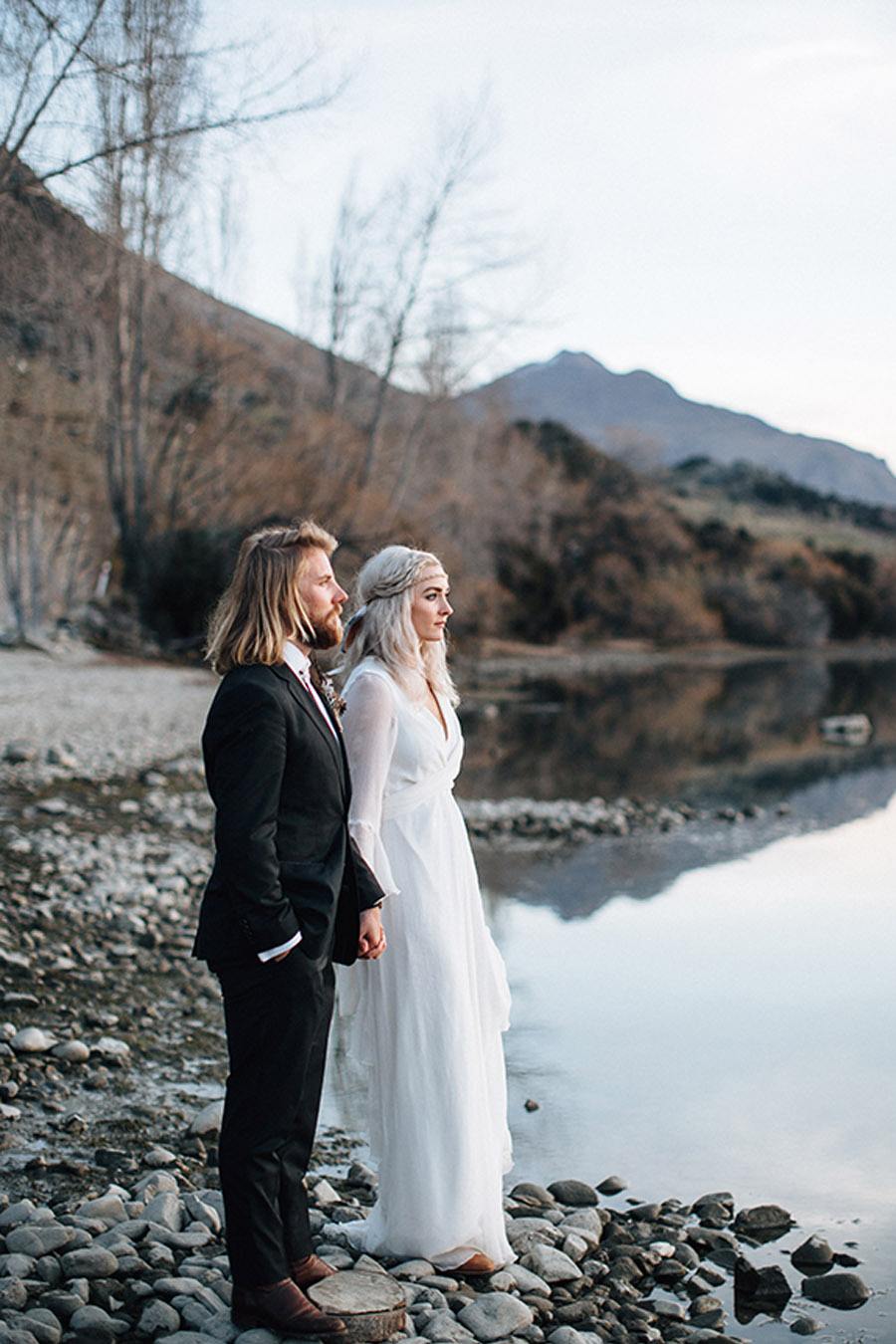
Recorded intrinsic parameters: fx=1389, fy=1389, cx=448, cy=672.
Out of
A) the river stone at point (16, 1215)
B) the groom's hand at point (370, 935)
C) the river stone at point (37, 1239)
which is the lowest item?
the river stone at point (16, 1215)

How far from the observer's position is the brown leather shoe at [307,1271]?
3.75m

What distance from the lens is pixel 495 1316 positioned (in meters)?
3.85

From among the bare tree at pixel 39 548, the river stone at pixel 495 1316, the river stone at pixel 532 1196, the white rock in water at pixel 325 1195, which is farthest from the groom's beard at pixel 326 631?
the bare tree at pixel 39 548

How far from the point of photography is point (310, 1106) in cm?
362

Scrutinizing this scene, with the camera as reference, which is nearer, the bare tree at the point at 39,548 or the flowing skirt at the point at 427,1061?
the flowing skirt at the point at 427,1061

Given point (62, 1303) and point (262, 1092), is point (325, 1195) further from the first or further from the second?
point (262, 1092)

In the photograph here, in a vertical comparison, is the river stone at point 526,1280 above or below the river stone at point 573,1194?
above

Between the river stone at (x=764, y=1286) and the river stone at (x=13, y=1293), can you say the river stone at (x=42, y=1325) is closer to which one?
the river stone at (x=13, y=1293)

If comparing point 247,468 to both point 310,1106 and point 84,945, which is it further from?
point 310,1106

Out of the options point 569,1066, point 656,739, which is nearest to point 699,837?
point 569,1066

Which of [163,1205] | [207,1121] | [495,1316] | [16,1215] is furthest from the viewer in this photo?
[207,1121]

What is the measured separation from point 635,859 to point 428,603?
10.0 meters

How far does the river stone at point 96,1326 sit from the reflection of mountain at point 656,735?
13355mm

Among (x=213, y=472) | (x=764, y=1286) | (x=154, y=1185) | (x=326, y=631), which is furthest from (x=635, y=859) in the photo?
(x=213, y=472)
